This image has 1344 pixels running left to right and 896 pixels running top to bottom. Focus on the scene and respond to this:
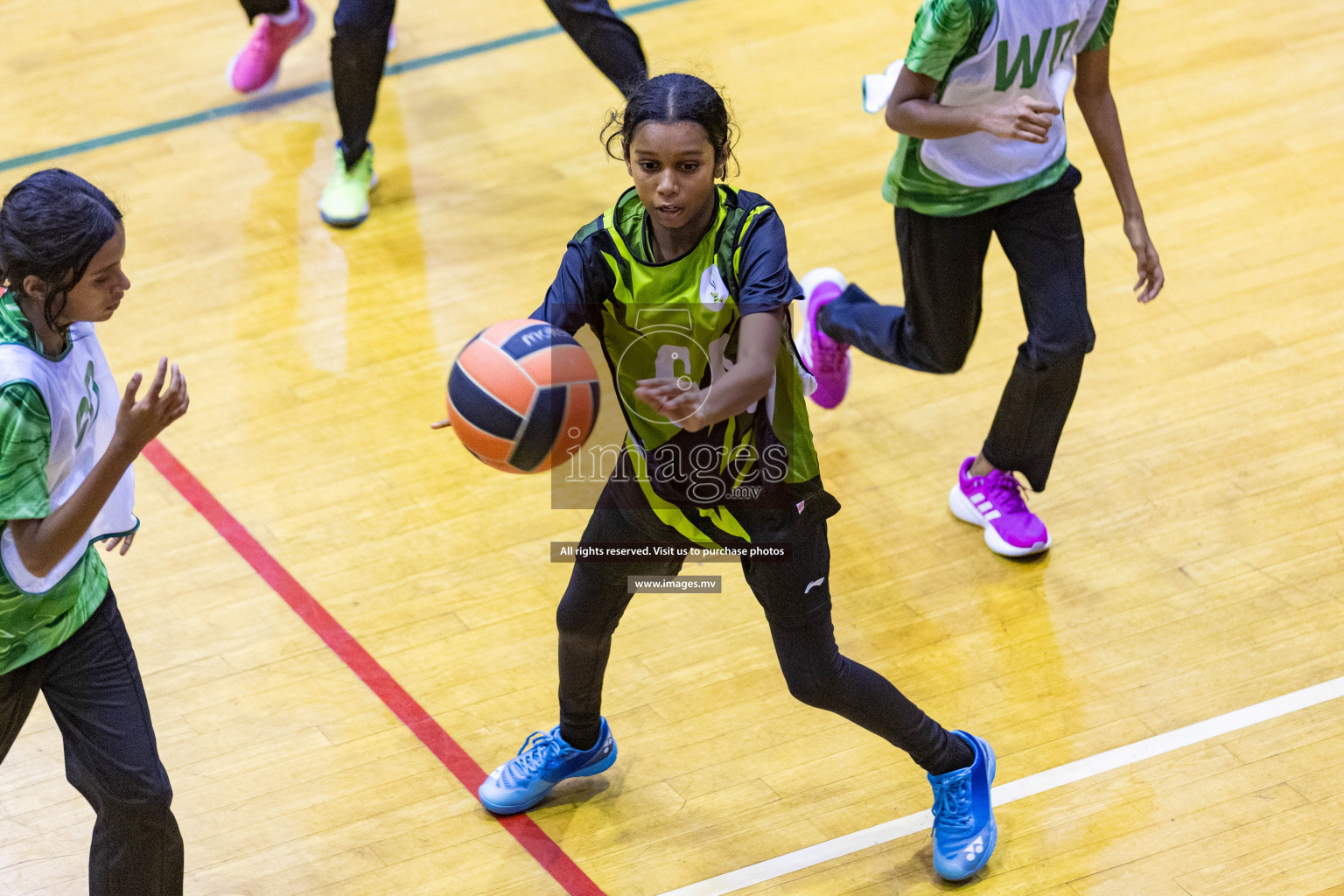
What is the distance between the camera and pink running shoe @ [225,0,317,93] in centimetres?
629

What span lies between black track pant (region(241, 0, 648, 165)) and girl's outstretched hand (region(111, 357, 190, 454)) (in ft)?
10.4

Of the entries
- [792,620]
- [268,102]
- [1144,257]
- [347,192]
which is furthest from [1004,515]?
[268,102]

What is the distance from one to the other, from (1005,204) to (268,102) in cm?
374

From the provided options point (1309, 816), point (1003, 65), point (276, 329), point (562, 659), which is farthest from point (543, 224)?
point (1309, 816)

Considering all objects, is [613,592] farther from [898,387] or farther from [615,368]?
[898,387]

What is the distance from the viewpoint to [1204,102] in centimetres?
600

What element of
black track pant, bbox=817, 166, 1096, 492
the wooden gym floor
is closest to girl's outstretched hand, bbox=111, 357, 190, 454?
the wooden gym floor

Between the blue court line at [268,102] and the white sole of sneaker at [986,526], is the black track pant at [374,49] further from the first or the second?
the white sole of sneaker at [986,526]

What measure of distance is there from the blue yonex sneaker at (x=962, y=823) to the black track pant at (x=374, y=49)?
302 cm

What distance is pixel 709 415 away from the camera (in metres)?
2.50

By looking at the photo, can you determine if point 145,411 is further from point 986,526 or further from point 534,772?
point 986,526

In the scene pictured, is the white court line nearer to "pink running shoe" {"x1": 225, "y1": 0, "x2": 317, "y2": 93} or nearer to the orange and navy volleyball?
the orange and navy volleyball

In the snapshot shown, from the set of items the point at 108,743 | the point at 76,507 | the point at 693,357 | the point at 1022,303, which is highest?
the point at 76,507

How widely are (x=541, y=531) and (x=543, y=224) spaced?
67.1 inches
